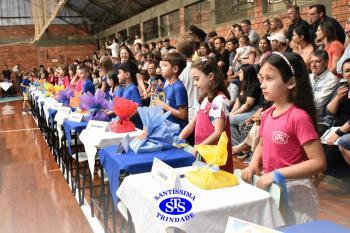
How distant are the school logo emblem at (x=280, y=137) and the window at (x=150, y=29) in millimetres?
13269

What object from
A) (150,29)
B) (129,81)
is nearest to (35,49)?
(150,29)

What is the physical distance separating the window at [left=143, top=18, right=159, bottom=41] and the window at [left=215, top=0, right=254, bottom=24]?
16.2 ft

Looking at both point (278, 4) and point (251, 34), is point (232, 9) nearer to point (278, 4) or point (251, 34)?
point (278, 4)

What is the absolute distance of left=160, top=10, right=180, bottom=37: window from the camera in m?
12.9

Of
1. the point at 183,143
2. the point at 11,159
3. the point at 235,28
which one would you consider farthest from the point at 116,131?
the point at 235,28

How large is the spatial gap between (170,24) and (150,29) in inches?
85.6

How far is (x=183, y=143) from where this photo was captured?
2781 millimetres

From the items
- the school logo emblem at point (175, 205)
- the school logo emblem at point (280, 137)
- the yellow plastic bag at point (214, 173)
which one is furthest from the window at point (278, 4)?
the school logo emblem at point (175, 205)

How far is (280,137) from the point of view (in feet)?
6.14

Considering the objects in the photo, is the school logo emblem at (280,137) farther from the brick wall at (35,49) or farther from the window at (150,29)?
the brick wall at (35,49)

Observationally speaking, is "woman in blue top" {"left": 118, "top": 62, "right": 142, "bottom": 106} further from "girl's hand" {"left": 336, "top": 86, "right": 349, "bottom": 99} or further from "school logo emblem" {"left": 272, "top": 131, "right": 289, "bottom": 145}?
"school logo emblem" {"left": 272, "top": 131, "right": 289, "bottom": 145}

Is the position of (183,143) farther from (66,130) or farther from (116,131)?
(66,130)

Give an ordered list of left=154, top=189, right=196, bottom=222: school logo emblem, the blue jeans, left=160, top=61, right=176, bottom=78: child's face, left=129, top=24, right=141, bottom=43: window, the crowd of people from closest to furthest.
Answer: left=154, top=189, right=196, bottom=222: school logo emblem
the crowd of people
left=160, top=61, right=176, bottom=78: child's face
the blue jeans
left=129, top=24, right=141, bottom=43: window

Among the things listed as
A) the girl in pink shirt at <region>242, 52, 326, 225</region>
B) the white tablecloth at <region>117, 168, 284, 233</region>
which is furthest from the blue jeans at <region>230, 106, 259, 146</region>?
the white tablecloth at <region>117, 168, 284, 233</region>
